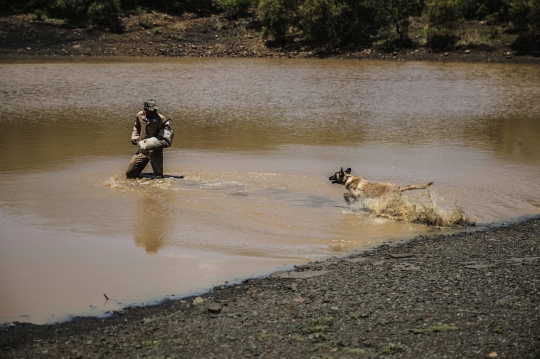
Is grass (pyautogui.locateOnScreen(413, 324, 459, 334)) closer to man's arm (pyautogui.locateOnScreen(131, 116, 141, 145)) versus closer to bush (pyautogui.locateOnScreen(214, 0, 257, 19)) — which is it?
man's arm (pyautogui.locateOnScreen(131, 116, 141, 145))

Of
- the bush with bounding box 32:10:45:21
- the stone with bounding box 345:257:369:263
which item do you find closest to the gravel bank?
the stone with bounding box 345:257:369:263

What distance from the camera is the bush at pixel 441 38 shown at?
153 feet

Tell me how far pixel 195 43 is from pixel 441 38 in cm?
1759

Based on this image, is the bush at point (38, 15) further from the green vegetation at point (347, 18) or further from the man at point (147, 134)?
the man at point (147, 134)

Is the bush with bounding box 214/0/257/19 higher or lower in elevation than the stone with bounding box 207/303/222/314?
higher

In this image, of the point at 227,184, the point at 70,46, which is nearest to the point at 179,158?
the point at 227,184

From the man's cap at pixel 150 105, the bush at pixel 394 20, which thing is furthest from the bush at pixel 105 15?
the man's cap at pixel 150 105

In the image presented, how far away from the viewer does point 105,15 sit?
172 feet

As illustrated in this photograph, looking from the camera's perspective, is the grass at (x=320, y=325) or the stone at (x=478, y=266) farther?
the stone at (x=478, y=266)

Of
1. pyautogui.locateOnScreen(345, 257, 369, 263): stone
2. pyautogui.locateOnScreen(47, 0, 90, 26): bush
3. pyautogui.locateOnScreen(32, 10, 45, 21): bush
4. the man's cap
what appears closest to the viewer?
pyautogui.locateOnScreen(345, 257, 369, 263): stone

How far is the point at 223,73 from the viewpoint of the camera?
3662 centimetres

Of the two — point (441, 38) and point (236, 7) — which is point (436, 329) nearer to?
point (441, 38)

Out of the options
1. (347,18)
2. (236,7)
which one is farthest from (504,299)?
(236,7)

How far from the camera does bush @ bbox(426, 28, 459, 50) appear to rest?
46.6 m
